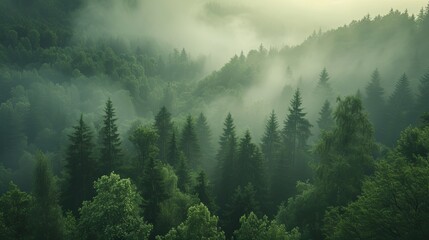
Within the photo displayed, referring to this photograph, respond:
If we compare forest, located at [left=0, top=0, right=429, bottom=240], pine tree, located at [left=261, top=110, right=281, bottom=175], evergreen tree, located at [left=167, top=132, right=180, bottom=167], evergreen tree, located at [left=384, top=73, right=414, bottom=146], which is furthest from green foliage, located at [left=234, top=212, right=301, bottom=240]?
evergreen tree, located at [left=384, top=73, right=414, bottom=146]

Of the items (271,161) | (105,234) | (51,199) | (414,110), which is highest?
(414,110)

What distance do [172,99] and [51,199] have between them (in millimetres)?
113807

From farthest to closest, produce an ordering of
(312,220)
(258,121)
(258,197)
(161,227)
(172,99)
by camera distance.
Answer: (172,99) < (258,121) < (258,197) < (161,227) < (312,220)

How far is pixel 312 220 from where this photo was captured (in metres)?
36.2

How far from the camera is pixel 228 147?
62469 millimetres

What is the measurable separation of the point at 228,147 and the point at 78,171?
2316 cm

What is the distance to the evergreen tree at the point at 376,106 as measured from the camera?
277 feet

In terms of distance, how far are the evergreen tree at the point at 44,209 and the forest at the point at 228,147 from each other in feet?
0.26

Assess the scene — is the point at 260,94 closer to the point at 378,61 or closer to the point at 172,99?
the point at 172,99

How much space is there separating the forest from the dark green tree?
12 centimetres

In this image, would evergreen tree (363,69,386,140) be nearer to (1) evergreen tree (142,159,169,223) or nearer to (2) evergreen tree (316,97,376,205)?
(2) evergreen tree (316,97,376,205)

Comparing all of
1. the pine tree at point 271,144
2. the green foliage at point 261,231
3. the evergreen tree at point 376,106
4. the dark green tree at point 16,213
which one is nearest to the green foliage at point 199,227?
the green foliage at point 261,231

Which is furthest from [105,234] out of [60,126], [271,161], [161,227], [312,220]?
[60,126]

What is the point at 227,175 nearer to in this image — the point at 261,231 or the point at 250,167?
the point at 250,167
